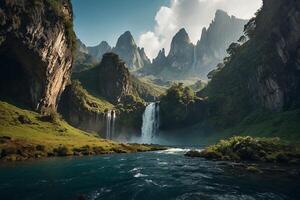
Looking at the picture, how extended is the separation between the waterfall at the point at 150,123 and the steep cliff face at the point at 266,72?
114 feet

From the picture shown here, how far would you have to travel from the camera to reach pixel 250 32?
196 metres

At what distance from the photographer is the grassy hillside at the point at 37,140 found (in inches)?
3078

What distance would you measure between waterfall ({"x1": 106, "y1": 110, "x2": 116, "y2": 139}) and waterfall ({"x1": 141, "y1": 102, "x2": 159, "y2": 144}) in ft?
71.2

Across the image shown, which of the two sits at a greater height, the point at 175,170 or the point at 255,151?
the point at 255,151

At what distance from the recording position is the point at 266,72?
136125mm

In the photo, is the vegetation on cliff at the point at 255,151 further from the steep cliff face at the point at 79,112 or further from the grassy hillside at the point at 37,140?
the steep cliff face at the point at 79,112

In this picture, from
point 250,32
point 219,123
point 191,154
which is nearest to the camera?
point 191,154

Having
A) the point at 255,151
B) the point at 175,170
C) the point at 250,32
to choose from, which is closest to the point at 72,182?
the point at 175,170

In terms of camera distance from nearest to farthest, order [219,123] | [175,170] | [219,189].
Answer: [219,189]
[175,170]
[219,123]

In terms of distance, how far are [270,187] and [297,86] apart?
10134cm

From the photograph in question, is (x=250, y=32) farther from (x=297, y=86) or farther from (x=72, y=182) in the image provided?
(x=72, y=182)

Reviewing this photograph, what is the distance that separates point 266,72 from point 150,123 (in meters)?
74.6

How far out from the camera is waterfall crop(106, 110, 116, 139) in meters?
186

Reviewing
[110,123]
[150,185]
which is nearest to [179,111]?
[110,123]
